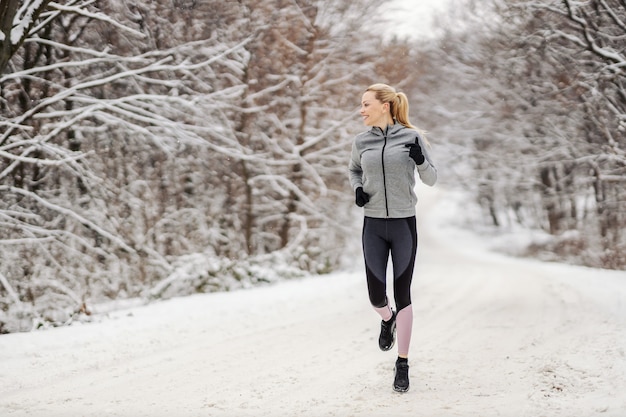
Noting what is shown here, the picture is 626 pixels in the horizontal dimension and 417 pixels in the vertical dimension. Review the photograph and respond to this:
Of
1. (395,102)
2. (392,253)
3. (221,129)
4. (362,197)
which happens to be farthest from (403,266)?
(221,129)

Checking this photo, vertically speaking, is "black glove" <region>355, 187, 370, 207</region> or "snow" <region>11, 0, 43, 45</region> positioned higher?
"snow" <region>11, 0, 43, 45</region>

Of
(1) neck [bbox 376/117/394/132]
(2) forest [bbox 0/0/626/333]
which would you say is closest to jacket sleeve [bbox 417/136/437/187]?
(1) neck [bbox 376/117/394/132]

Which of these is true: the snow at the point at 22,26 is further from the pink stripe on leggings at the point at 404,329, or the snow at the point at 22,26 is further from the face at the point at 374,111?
the pink stripe on leggings at the point at 404,329

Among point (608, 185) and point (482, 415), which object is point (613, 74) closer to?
point (482, 415)

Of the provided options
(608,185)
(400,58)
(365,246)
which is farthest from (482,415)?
(608,185)

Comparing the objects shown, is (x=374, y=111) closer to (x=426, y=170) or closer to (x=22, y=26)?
(x=426, y=170)

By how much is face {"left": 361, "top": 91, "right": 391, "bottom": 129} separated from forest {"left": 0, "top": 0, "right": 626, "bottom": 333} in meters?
3.30

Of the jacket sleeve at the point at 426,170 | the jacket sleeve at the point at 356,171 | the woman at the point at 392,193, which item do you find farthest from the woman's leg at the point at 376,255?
the jacket sleeve at the point at 426,170

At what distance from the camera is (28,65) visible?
8562 mm

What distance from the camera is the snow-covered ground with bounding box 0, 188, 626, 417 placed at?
147 inches

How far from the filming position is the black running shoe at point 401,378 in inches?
158

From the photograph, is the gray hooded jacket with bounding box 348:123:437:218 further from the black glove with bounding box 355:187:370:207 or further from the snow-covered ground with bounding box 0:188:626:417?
the snow-covered ground with bounding box 0:188:626:417

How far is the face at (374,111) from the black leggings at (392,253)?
0.69 m

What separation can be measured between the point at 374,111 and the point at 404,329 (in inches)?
61.2
